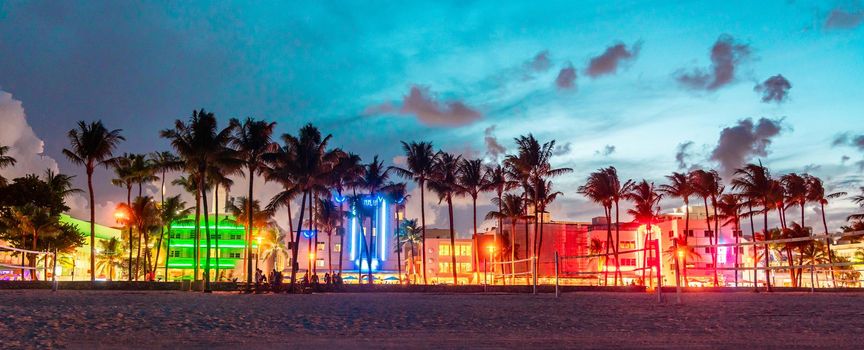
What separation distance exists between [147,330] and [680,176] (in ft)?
265

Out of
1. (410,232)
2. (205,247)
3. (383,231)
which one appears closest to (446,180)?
(383,231)

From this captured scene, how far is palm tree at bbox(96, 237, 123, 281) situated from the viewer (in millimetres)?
98875

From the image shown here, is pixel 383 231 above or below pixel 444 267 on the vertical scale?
above

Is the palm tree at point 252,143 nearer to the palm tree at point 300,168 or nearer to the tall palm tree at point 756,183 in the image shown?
the palm tree at point 300,168

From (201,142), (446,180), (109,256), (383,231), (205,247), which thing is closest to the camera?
(201,142)

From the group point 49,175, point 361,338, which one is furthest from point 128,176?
point 361,338

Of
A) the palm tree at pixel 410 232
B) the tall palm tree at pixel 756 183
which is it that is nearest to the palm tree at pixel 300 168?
the tall palm tree at pixel 756 183

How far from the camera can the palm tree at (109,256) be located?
324 ft

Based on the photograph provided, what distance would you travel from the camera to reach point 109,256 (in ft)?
332

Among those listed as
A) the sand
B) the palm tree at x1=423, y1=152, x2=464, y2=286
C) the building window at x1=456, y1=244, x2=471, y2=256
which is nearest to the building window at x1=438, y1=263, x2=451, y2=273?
the building window at x1=456, y1=244, x2=471, y2=256

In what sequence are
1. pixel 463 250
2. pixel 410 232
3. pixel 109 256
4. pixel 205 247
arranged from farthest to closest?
pixel 410 232, pixel 463 250, pixel 205 247, pixel 109 256

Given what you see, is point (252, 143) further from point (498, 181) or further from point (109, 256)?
point (109, 256)

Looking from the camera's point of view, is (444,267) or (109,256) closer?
(109,256)

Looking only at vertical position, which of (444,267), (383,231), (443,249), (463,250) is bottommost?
(444,267)
